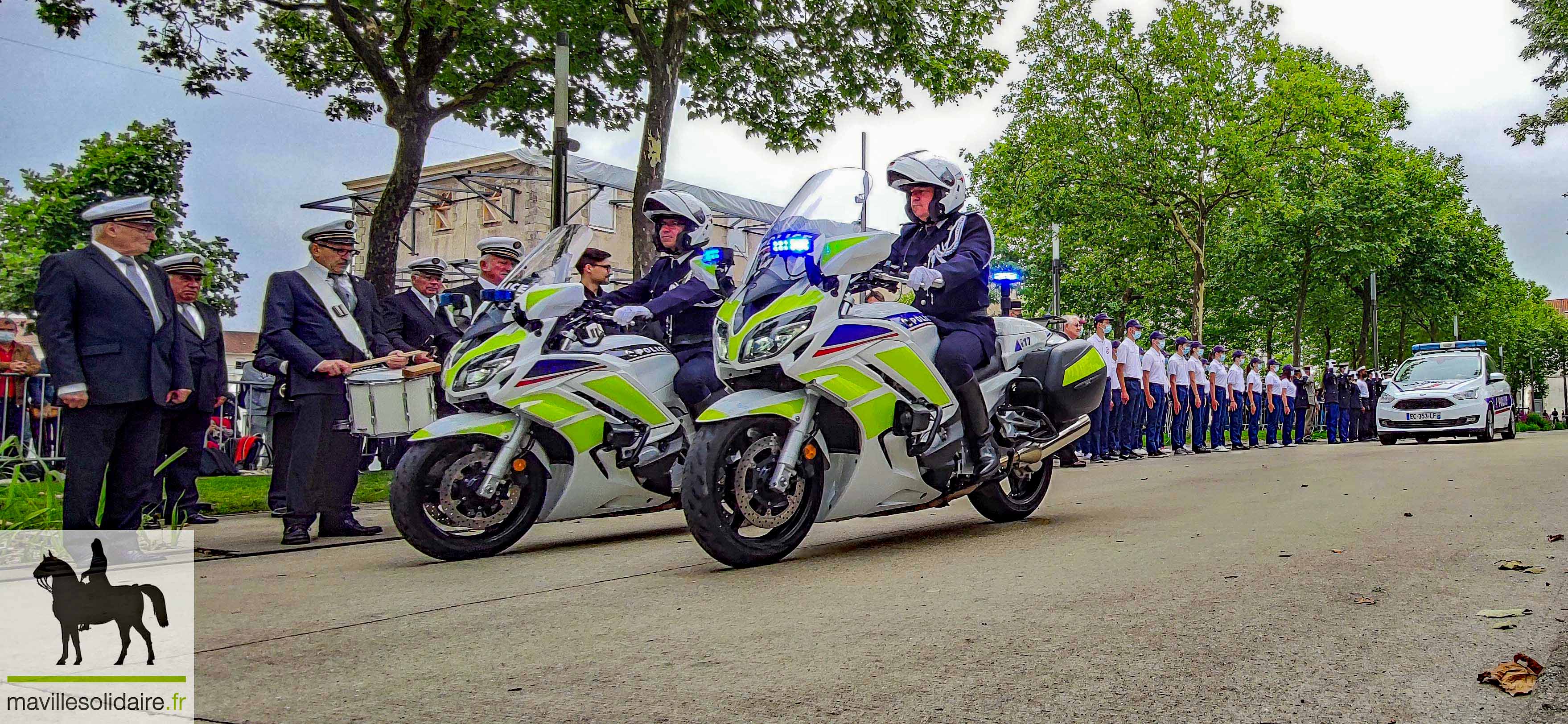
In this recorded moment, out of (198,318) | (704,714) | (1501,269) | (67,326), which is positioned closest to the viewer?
(704,714)

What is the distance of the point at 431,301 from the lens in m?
9.17

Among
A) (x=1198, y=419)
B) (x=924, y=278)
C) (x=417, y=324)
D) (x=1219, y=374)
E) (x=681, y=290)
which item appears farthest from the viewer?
(x=1219, y=374)

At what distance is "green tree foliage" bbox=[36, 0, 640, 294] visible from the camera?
1571 centimetres

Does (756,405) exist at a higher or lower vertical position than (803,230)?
lower

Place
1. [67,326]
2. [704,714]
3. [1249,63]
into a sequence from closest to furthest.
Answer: [704,714] → [67,326] → [1249,63]

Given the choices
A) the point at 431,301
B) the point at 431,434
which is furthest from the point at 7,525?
the point at 431,301

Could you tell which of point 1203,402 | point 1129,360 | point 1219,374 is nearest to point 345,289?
point 1129,360

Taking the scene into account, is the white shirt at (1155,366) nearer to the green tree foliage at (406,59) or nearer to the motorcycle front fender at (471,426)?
the green tree foliage at (406,59)

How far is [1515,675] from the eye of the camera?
3.12 m

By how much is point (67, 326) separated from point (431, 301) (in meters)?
3.61

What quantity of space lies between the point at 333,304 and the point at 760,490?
3.25 metres

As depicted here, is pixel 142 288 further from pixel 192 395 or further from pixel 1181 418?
pixel 1181 418

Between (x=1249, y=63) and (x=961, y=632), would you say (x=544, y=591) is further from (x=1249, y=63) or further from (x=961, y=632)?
(x=1249, y=63)

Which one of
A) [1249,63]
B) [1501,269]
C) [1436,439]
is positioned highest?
[1249,63]
